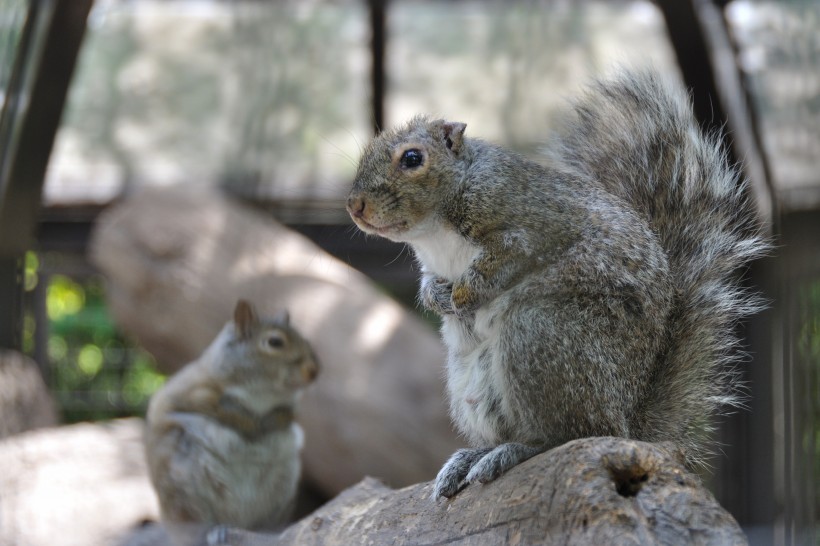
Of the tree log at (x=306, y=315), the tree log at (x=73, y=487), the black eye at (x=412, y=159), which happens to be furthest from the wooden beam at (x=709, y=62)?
the tree log at (x=73, y=487)

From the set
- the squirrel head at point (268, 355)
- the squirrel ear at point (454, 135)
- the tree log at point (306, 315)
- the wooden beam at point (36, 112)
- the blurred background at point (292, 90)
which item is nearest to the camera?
the squirrel ear at point (454, 135)

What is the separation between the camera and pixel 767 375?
3.95 m

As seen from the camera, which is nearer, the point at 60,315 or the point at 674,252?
the point at 674,252

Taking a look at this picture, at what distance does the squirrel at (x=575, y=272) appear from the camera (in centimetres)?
179

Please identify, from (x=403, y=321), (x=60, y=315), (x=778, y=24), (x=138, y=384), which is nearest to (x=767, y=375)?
(x=778, y=24)

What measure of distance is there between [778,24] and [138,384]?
449cm

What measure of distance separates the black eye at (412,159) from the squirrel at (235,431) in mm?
1738

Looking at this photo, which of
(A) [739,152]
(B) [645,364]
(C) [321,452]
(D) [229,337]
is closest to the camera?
(B) [645,364]

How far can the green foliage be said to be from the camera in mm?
5973

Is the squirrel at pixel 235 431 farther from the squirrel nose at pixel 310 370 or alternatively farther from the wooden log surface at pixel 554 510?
the wooden log surface at pixel 554 510

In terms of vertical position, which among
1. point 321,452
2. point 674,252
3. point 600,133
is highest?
point 600,133

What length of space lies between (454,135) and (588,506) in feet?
2.98

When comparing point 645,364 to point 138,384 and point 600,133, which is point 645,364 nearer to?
point 600,133

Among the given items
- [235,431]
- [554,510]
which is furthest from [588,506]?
[235,431]
